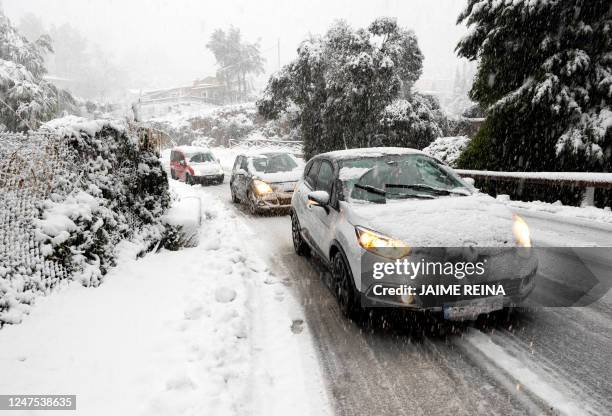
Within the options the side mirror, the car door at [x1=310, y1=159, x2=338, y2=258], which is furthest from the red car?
the side mirror

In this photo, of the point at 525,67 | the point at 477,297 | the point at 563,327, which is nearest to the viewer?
the point at 477,297

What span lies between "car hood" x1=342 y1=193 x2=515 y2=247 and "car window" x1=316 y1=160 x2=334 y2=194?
0.84 m

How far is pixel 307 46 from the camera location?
858 inches

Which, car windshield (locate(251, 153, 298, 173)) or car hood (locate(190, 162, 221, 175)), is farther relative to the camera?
car hood (locate(190, 162, 221, 175))

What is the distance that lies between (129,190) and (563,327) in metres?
5.84

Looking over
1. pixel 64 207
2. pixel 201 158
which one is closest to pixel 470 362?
pixel 64 207

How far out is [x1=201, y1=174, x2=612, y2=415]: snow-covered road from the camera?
2.85 m

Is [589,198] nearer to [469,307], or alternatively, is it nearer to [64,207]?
[469,307]

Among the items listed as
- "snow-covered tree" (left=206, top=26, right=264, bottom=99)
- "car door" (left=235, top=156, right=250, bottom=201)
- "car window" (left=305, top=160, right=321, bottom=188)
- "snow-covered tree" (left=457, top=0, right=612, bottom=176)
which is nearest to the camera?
"car window" (left=305, top=160, right=321, bottom=188)

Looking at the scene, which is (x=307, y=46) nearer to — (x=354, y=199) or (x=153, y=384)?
(x=354, y=199)

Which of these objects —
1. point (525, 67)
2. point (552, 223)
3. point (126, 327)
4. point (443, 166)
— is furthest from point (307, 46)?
point (126, 327)

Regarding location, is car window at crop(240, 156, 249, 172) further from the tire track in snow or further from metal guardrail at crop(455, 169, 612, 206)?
the tire track in snow

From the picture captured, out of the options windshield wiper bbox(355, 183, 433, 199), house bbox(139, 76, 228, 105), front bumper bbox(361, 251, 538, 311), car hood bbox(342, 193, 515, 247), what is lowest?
front bumper bbox(361, 251, 538, 311)

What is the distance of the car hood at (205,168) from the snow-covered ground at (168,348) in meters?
14.0
